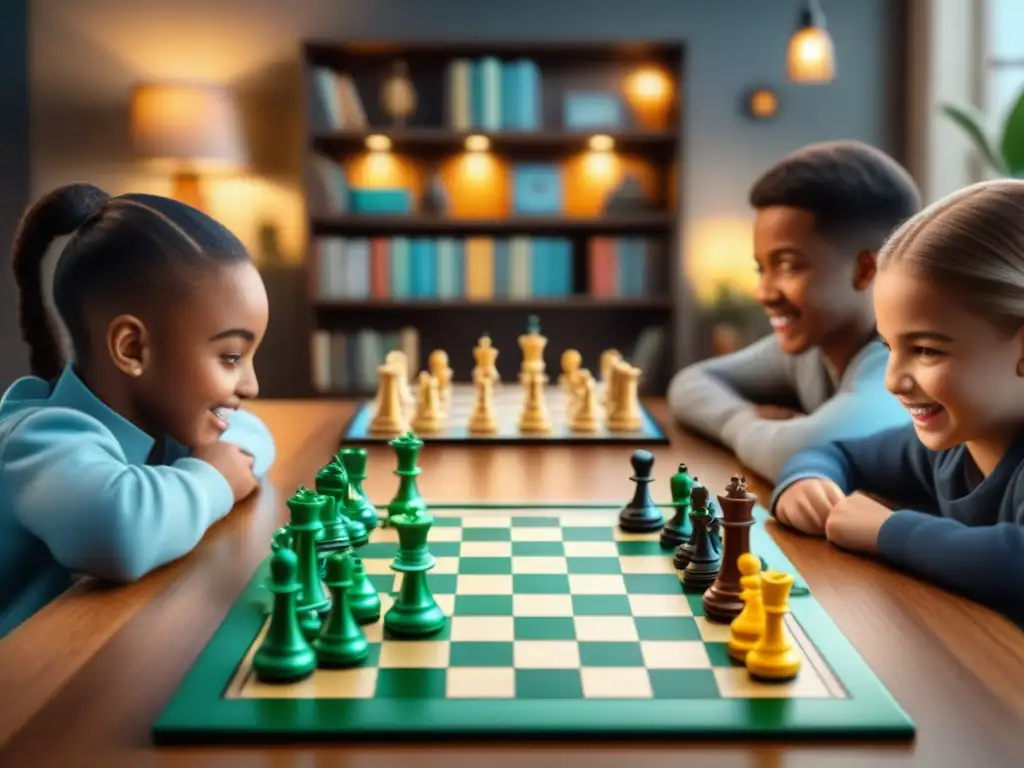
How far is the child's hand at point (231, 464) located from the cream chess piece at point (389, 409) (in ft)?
1.59

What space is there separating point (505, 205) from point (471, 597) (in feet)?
12.2

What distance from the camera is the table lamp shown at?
4.17 metres

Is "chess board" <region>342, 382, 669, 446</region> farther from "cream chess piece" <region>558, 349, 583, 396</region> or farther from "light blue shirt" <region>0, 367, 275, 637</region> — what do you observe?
"light blue shirt" <region>0, 367, 275, 637</region>

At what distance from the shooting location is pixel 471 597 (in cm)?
101

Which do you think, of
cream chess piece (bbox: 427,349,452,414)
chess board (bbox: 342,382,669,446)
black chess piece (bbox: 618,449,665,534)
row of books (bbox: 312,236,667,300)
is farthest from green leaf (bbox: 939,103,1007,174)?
black chess piece (bbox: 618,449,665,534)

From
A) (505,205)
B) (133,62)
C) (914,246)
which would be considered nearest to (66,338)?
(914,246)

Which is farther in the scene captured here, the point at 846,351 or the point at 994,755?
the point at 846,351

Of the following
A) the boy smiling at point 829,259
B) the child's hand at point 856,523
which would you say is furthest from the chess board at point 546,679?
the boy smiling at point 829,259

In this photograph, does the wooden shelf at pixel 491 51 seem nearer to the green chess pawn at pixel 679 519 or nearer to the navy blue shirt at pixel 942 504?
the navy blue shirt at pixel 942 504

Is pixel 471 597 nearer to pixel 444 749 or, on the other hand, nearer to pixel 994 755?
pixel 444 749

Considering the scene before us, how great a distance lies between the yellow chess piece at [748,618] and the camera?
85 cm

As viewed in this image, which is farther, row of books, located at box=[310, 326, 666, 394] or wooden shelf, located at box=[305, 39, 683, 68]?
row of books, located at box=[310, 326, 666, 394]

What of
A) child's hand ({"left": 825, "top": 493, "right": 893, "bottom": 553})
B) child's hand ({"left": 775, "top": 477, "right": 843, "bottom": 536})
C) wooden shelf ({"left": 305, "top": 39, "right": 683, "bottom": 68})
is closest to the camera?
child's hand ({"left": 825, "top": 493, "right": 893, "bottom": 553})

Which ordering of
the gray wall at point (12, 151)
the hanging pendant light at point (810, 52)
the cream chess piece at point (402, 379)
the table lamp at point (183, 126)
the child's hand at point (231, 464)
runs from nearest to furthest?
the child's hand at point (231, 464) < the cream chess piece at point (402, 379) < the hanging pendant light at point (810, 52) < the table lamp at point (183, 126) < the gray wall at point (12, 151)
